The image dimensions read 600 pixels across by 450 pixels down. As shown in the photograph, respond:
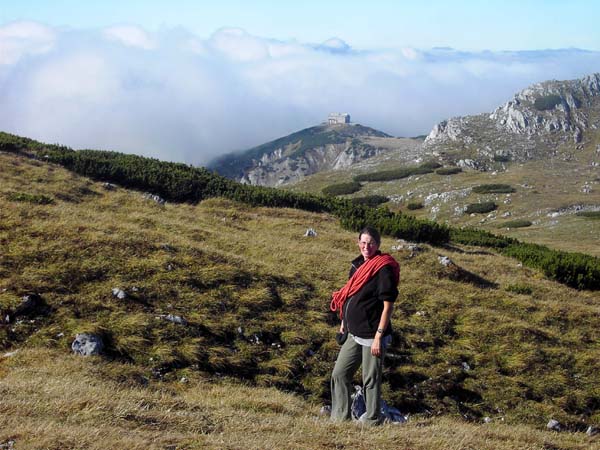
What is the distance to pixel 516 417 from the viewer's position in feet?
36.7

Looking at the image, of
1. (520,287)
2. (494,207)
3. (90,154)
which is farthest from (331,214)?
(494,207)

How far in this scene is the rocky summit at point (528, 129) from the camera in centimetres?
9200

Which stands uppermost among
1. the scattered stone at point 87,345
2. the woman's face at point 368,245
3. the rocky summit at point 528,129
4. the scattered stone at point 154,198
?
the rocky summit at point 528,129

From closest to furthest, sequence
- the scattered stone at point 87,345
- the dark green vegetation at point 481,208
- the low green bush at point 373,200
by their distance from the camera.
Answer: the scattered stone at point 87,345, the dark green vegetation at point 481,208, the low green bush at point 373,200

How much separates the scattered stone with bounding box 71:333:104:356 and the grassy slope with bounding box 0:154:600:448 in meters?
0.27

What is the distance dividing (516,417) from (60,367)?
29.4 ft

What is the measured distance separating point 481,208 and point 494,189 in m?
7.77

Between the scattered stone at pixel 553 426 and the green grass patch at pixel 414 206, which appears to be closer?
the scattered stone at pixel 553 426

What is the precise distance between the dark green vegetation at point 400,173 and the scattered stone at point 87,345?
77.7 meters

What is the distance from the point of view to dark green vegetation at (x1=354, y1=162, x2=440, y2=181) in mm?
86438

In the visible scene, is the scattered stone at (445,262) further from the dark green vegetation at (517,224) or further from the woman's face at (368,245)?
the dark green vegetation at (517,224)

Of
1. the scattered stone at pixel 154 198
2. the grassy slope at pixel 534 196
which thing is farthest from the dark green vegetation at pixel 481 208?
the scattered stone at pixel 154 198

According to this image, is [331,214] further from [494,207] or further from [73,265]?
[494,207]

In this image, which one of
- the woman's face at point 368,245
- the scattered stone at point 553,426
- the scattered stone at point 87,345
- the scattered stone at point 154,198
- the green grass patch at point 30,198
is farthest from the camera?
the scattered stone at point 154,198
